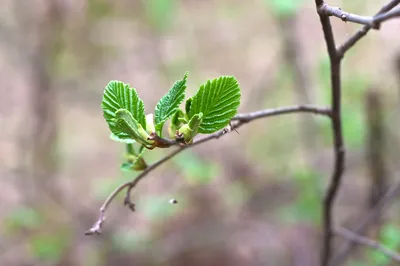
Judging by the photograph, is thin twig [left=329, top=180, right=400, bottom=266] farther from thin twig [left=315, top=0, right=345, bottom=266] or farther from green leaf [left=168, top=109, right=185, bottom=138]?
green leaf [left=168, top=109, right=185, bottom=138]

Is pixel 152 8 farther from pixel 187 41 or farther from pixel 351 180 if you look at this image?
pixel 351 180

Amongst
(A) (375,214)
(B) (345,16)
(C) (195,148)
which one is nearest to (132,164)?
(B) (345,16)

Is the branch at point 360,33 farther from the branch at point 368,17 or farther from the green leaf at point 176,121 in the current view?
the green leaf at point 176,121

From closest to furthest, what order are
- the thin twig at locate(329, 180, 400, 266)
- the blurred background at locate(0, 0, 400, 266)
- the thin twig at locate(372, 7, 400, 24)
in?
1. the thin twig at locate(372, 7, 400, 24)
2. the thin twig at locate(329, 180, 400, 266)
3. the blurred background at locate(0, 0, 400, 266)

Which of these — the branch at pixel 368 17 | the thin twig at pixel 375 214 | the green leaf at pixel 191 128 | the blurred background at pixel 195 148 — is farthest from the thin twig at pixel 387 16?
the blurred background at pixel 195 148

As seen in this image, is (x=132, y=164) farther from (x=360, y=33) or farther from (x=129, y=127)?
(x=360, y=33)

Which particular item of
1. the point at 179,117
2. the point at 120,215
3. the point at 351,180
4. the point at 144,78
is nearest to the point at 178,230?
the point at 120,215

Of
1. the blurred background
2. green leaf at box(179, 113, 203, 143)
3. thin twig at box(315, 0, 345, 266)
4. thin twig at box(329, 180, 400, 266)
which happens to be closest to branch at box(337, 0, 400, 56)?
thin twig at box(315, 0, 345, 266)
